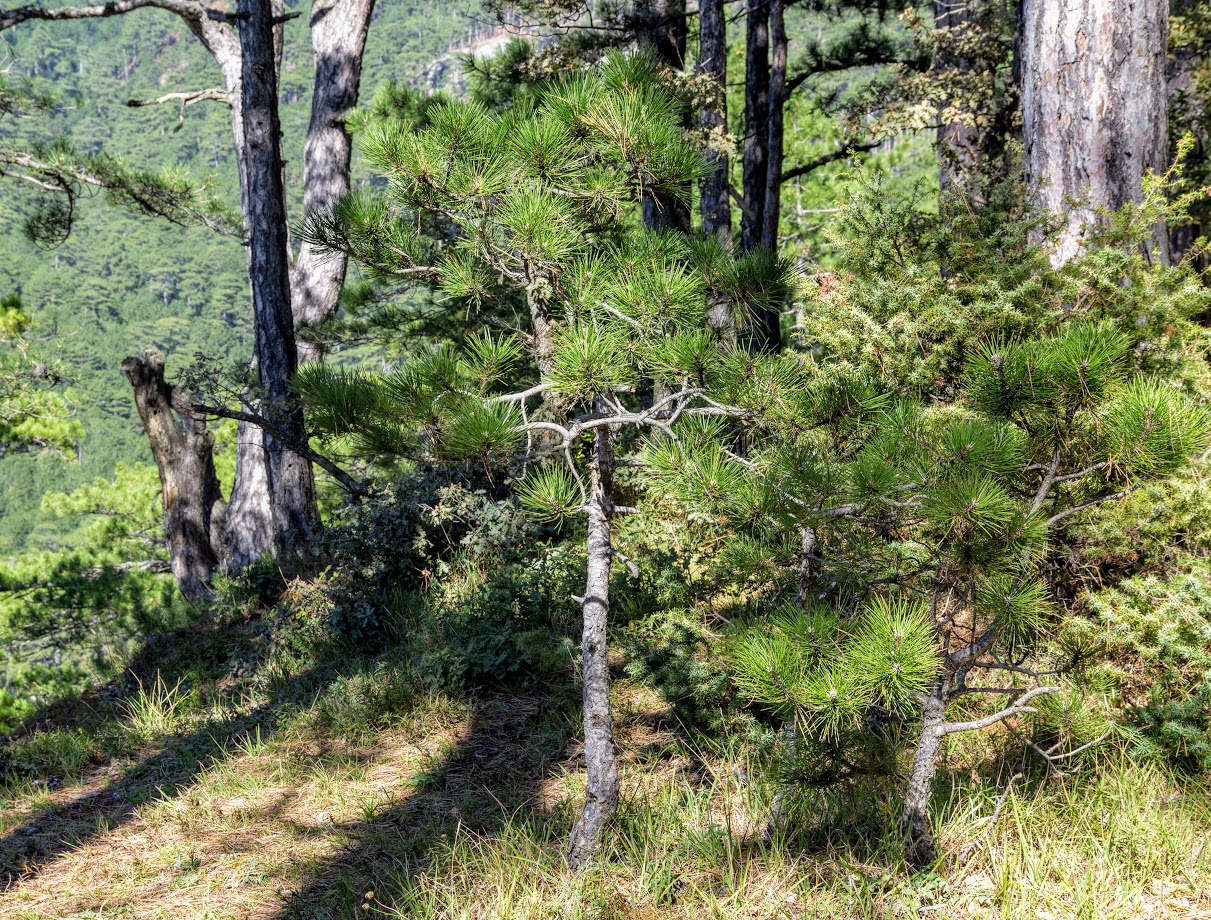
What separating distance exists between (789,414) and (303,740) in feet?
11.3

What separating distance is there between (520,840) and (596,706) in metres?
0.69

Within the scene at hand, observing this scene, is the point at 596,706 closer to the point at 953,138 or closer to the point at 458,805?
the point at 458,805

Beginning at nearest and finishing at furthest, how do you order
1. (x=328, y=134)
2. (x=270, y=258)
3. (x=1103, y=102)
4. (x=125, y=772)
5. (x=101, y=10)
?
(x=1103, y=102)
(x=125, y=772)
(x=270, y=258)
(x=101, y=10)
(x=328, y=134)

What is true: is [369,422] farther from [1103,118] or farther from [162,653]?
[162,653]

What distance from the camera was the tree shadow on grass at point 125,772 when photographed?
4.01 metres

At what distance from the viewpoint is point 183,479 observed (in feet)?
28.0

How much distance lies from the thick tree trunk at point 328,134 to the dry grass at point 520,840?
17.7ft

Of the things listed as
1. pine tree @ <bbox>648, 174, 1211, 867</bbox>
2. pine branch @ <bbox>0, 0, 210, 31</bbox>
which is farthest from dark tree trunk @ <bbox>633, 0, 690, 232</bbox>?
pine branch @ <bbox>0, 0, 210, 31</bbox>

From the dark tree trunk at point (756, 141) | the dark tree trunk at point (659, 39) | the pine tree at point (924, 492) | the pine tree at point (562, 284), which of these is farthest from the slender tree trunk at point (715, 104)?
the pine tree at point (924, 492)

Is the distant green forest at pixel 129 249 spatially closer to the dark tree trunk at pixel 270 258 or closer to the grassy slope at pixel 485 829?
the dark tree trunk at pixel 270 258

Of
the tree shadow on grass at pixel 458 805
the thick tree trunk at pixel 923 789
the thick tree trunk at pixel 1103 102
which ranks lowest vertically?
the tree shadow on grass at pixel 458 805

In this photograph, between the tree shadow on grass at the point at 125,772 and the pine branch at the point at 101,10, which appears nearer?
the tree shadow on grass at the point at 125,772

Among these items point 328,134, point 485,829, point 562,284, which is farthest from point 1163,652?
point 328,134

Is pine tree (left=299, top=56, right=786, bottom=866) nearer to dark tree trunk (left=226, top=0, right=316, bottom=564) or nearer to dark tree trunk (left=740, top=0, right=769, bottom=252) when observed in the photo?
dark tree trunk (left=226, top=0, right=316, bottom=564)
